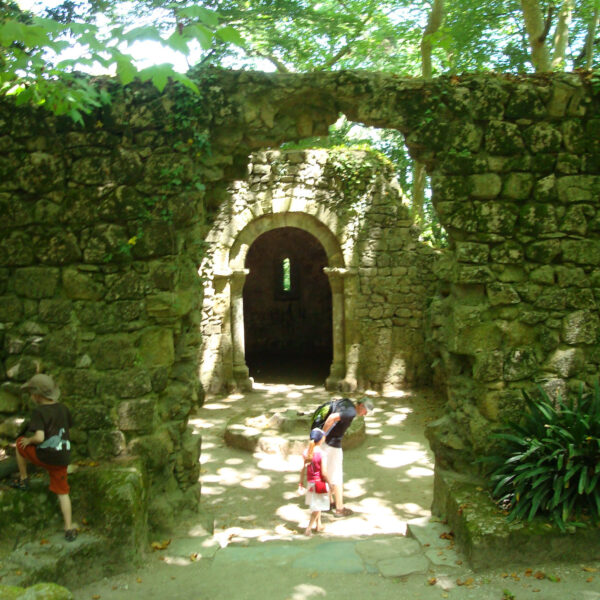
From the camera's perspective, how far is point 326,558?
4098 mm

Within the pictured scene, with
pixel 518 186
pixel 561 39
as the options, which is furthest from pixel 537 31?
pixel 518 186

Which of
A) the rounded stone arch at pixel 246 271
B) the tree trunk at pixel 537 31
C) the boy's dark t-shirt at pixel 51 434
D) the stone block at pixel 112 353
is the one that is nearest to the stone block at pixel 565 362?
the stone block at pixel 112 353

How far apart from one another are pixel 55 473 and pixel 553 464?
11.1 feet

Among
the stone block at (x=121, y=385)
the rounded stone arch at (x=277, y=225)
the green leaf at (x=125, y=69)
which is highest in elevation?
the green leaf at (x=125, y=69)

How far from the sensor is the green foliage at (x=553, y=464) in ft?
12.6

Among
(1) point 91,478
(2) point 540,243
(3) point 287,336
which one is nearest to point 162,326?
(1) point 91,478

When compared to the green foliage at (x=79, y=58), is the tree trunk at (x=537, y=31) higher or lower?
higher

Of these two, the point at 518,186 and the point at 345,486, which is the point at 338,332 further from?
the point at 518,186

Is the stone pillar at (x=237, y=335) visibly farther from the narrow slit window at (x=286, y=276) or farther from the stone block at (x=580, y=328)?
the stone block at (x=580, y=328)

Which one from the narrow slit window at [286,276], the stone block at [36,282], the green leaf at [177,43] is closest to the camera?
the green leaf at [177,43]

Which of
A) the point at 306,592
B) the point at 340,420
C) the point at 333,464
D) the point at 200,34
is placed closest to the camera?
the point at 200,34

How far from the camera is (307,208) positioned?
35.5 feet

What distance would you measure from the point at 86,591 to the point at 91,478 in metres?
0.74

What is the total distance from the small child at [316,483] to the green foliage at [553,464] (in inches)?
61.0
